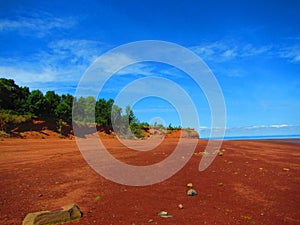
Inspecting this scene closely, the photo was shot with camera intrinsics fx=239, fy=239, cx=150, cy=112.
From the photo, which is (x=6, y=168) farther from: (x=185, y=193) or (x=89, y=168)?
(x=185, y=193)

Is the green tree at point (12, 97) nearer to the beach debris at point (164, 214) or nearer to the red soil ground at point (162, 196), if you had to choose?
the red soil ground at point (162, 196)

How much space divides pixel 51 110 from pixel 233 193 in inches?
1964

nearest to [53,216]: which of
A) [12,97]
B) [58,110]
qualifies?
[12,97]

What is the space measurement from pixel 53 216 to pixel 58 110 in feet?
163

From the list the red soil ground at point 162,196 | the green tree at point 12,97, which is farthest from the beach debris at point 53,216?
the green tree at point 12,97

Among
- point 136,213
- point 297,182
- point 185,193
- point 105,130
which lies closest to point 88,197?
point 136,213

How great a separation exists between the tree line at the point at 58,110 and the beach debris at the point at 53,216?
34.6 m

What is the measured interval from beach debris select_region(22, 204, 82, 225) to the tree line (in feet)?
113

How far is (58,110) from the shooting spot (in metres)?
51.2

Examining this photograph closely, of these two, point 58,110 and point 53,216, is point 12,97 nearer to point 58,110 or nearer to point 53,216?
point 58,110

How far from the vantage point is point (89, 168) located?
10.3m

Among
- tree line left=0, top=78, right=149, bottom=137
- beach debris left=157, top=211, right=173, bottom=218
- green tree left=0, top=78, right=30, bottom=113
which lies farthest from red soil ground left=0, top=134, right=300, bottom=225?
green tree left=0, top=78, right=30, bottom=113

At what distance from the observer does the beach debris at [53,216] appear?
4.68m

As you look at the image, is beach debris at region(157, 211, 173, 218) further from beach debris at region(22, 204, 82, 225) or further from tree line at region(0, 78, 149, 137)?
tree line at region(0, 78, 149, 137)
